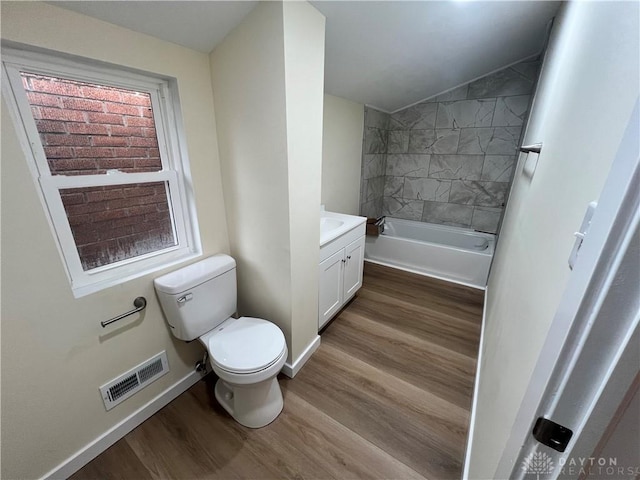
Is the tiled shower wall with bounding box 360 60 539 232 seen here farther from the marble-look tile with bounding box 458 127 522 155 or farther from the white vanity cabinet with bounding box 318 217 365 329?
→ the white vanity cabinet with bounding box 318 217 365 329

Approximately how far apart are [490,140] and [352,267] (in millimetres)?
2292

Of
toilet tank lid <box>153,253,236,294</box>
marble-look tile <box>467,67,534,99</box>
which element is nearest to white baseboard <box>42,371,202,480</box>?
toilet tank lid <box>153,253,236,294</box>

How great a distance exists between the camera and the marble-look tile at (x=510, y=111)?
2.83 meters

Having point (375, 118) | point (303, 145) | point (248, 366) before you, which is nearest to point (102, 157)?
point (303, 145)

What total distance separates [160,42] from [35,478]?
2.01 metres

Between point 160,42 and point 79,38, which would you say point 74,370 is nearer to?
point 79,38

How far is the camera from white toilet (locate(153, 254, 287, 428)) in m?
1.36

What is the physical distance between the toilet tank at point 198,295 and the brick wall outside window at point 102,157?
26 cm

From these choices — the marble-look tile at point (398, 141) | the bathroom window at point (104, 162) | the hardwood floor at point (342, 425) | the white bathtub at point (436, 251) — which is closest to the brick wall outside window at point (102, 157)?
the bathroom window at point (104, 162)

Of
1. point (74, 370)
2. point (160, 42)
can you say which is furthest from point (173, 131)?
point (74, 370)

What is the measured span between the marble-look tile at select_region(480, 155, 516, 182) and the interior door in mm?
3248

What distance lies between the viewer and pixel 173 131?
1432 mm

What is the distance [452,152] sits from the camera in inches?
131

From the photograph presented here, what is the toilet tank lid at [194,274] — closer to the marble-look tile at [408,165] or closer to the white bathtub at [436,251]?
the white bathtub at [436,251]
